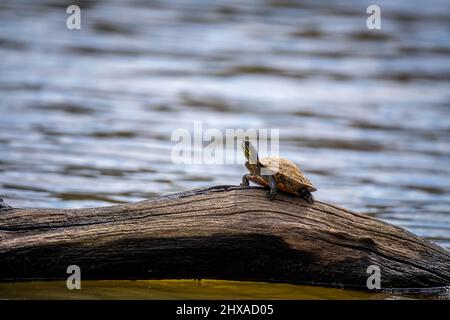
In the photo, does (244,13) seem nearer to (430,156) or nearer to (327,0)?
(327,0)

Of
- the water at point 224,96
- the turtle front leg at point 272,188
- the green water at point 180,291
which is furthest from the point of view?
the water at point 224,96

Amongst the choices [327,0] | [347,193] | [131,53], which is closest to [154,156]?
[347,193]

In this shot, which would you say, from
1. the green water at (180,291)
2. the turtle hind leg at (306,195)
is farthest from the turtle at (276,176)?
A: the green water at (180,291)

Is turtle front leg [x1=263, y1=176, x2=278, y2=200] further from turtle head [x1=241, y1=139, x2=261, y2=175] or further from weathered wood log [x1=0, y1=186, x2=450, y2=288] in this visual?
turtle head [x1=241, y1=139, x2=261, y2=175]

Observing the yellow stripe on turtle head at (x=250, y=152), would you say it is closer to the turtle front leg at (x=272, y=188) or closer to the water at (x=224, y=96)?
the turtle front leg at (x=272, y=188)

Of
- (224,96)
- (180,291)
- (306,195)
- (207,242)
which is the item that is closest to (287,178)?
(306,195)
